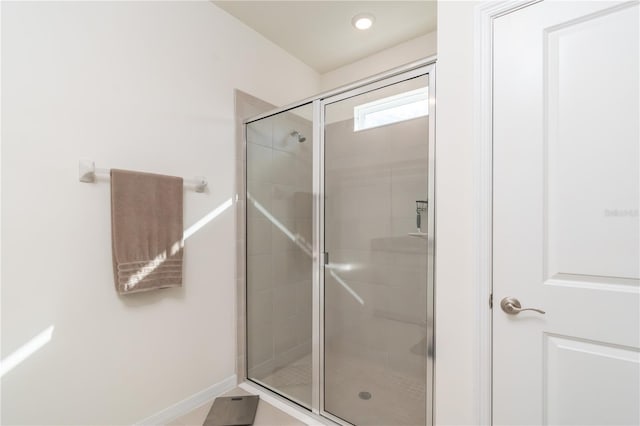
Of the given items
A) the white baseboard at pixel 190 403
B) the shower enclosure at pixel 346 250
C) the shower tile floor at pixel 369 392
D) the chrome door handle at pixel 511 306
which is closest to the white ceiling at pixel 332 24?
the shower enclosure at pixel 346 250

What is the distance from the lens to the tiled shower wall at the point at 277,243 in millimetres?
2002

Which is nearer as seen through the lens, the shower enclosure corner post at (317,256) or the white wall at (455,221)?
the white wall at (455,221)

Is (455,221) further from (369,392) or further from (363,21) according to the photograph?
(363,21)

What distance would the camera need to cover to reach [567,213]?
41.6 inches

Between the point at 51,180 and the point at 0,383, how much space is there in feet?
2.76

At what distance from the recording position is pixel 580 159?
104cm

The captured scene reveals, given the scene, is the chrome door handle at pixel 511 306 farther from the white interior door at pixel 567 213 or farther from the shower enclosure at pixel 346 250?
the shower enclosure at pixel 346 250

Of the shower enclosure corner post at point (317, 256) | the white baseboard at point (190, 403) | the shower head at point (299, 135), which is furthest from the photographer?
the shower head at point (299, 135)

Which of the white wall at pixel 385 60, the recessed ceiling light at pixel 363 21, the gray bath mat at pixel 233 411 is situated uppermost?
the recessed ceiling light at pixel 363 21

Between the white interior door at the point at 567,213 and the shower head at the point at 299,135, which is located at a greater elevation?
the shower head at the point at 299,135

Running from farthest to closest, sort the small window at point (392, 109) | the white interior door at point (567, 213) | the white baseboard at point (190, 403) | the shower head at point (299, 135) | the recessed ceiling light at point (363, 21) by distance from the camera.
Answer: the recessed ceiling light at point (363, 21) → the shower head at point (299, 135) → the white baseboard at point (190, 403) → the small window at point (392, 109) → the white interior door at point (567, 213)

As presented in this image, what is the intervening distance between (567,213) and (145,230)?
1875mm

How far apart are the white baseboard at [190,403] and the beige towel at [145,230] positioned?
721 mm

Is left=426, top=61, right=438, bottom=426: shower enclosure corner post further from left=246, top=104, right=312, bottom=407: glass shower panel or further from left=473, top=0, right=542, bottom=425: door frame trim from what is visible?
left=246, top=104, right=312, bottom=407: glass shower panel
